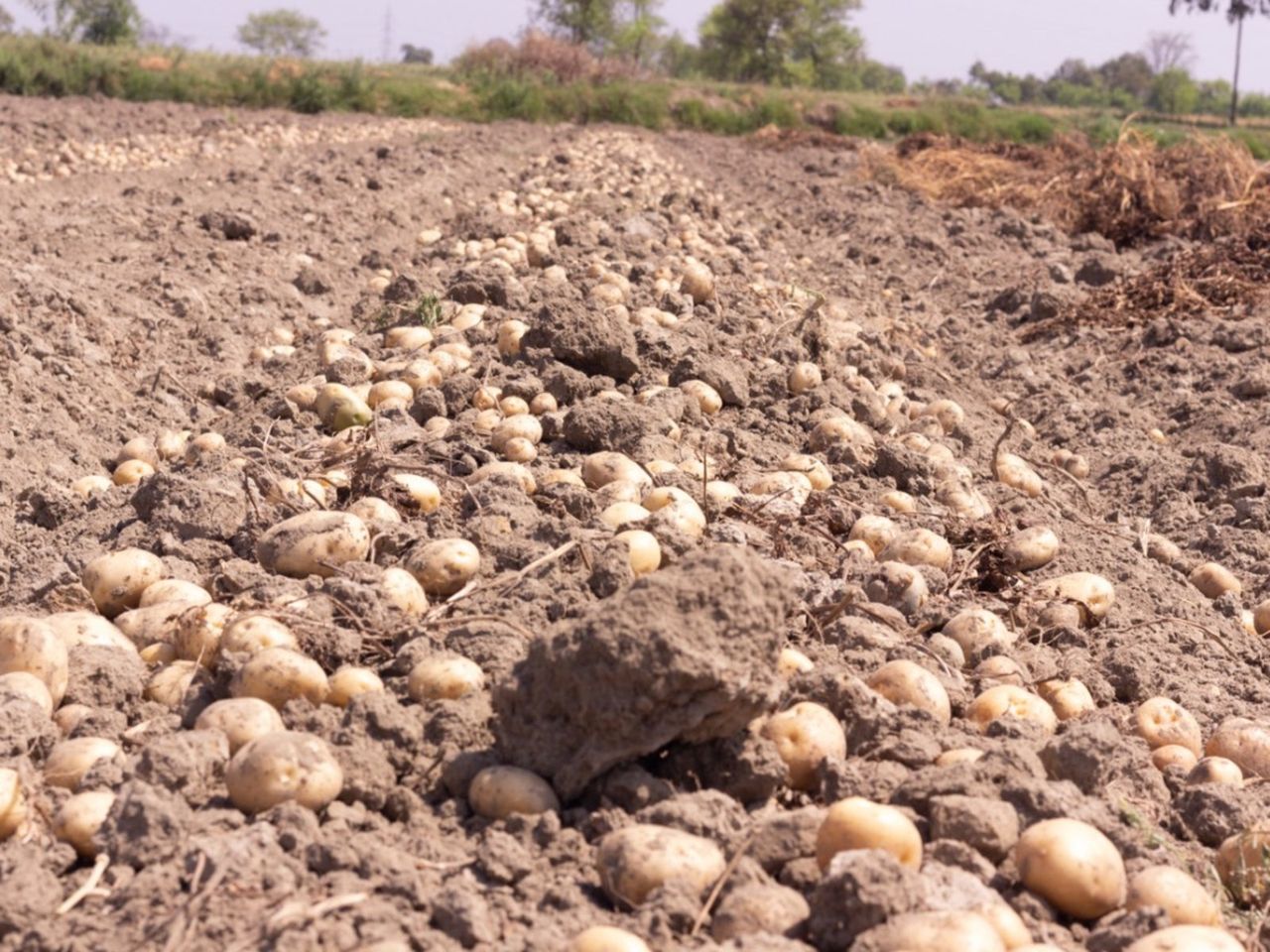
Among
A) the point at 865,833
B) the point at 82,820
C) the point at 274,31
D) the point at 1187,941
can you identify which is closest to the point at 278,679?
the point at 82,820

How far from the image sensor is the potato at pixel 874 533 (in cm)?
378

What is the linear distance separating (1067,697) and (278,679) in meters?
1.88

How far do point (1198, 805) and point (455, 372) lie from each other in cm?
324

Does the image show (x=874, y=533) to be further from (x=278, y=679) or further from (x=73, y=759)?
(x=73, y=759)

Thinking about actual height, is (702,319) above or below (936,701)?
above

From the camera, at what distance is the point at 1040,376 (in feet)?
23.2

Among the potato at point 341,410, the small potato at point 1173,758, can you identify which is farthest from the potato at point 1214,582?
the potato at point 341,410

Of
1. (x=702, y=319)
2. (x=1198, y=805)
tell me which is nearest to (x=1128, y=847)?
(x=1198, y=805)

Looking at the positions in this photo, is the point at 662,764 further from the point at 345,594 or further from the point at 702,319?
the point at 702,319

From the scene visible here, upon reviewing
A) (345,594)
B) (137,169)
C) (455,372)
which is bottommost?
(345,594)

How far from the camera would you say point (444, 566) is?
10.3 feet

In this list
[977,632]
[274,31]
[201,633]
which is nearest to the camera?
[201,633]

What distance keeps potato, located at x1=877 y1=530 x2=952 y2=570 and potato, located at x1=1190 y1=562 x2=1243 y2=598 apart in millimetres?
1105

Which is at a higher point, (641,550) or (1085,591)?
(641,550)
